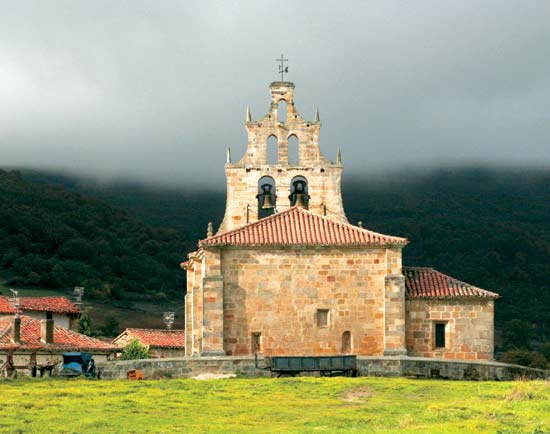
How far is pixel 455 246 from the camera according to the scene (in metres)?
127

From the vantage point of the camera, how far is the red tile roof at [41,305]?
3310 inches

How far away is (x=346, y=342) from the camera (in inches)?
1921

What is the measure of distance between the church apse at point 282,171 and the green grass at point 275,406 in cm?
1826

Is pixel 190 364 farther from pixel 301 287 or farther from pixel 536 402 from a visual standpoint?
pixel 536 402

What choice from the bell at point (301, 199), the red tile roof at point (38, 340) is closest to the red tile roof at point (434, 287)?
the bell at point (301, 199)

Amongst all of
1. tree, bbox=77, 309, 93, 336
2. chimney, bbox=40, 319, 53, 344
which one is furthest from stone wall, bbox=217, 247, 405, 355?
tree, bbox=77, 309, 93, 336

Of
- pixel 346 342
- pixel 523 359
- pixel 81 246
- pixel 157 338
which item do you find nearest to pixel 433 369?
pixel 346 342

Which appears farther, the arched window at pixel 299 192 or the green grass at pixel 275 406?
the arched window at pixel 299 192

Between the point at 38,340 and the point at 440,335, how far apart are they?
1031 inches

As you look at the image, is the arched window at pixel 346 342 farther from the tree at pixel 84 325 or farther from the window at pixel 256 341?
the tree at pixel 84 325

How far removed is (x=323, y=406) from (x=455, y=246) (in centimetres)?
9301

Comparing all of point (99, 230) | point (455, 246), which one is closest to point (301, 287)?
point (455, 246)

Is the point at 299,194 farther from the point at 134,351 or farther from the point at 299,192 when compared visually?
the point at 134,351

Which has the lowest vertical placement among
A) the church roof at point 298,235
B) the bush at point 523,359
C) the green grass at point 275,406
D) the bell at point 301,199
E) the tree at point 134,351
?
the bush at point 523,359
